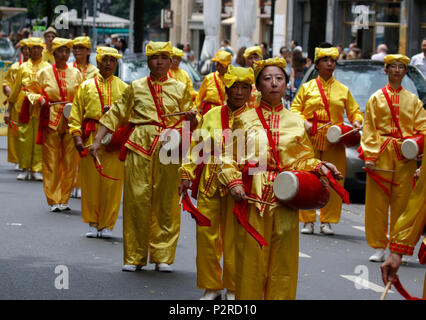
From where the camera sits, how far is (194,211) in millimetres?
7320

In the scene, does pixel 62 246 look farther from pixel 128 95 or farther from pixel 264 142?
pixel 264 142

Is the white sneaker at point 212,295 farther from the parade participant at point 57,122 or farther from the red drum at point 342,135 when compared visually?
the parade participant at point 57,122

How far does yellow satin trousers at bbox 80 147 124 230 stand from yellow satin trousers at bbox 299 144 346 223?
2.29m

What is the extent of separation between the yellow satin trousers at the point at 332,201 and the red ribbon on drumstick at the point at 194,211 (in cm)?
413

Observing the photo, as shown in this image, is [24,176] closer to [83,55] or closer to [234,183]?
[83,55]

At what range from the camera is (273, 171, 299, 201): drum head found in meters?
6.11

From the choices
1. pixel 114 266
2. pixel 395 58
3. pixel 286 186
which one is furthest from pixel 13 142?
pixel 286 186

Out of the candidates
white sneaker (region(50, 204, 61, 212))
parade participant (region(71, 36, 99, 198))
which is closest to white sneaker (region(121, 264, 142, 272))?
white sneaker (region(50, 204, 61, 212))

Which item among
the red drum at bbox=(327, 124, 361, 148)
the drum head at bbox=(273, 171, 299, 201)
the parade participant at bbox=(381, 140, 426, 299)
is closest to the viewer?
the parade participant at bbox=(381, 140, 426, 299)

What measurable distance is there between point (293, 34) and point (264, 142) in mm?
34074

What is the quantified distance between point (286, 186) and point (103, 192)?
182 inches

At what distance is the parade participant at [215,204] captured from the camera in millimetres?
7449

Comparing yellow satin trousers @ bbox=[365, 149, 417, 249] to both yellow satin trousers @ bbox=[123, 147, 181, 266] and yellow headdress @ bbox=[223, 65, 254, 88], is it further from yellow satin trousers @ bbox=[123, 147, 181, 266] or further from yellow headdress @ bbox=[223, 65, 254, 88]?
yellow headdress @ bbox=[223, 65, 254, 88]
